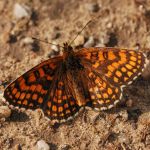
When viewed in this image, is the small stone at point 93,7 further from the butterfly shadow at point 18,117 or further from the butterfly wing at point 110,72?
the butterfly shadow at point 18,117

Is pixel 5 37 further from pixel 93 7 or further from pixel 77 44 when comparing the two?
pixel 93 7

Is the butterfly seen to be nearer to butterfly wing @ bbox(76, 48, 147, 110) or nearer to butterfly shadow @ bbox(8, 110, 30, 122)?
butterfly wing @ bbox(76, 48, 147, 110)

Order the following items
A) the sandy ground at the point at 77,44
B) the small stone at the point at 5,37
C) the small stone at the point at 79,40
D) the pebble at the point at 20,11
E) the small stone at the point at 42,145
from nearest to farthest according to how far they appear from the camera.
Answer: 1. the small stone at the point at 42,145
2. the sandy ground at the point at 77,44
3. the small stone at the point at 79,40
4. the small stone at the point at 5,37
5. the pebble at the point at 20,11

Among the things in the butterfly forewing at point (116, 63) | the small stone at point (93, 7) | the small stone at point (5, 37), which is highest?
the small stone at point (93, 7)

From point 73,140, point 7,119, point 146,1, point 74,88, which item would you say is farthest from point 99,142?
point 146,1

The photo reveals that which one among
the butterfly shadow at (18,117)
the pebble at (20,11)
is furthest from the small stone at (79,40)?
the butterfly shadow at (18,117)

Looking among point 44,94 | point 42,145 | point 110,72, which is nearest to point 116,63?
point 110,72

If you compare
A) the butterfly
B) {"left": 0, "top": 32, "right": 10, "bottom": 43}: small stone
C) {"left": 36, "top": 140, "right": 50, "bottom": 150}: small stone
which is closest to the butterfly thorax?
the butterfly
